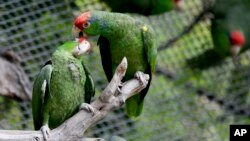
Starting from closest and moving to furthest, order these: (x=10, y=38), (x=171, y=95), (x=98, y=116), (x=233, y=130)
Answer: (x=98, y=116), (x=233, y=130), (x=10, y=38), (x=171, y=95)

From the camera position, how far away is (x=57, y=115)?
1312mm

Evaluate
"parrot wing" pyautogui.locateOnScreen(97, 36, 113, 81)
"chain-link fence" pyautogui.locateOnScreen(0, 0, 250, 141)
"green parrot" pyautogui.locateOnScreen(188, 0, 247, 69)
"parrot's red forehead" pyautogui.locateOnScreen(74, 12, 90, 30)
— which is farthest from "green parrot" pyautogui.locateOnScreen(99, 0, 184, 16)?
"parrot's red forehead" pyautogui.locateOnScreen(74, 12, 90, 30)

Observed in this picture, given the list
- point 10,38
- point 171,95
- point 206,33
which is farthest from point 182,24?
point 10,38

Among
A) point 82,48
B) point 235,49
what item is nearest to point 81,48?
point 82,48

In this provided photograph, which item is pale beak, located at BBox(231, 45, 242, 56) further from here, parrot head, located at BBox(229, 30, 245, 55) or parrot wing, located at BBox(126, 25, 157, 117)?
parrot wing, located at BBox(126, 25, 157, 117)

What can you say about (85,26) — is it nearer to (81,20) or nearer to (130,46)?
(81,20)

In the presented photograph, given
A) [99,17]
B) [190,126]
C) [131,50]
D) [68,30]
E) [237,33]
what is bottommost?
[190,126]

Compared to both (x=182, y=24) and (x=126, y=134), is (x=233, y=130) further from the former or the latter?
(x=182, y=24)

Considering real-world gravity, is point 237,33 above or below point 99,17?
below

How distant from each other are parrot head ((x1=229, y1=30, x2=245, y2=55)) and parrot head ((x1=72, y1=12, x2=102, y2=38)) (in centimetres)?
105

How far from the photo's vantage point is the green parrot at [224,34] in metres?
2.29

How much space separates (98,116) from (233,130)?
523 millimetres

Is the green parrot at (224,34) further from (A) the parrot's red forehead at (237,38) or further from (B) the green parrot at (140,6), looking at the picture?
(B) the green parrot at (140,6)

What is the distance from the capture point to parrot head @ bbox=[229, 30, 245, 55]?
232 centimetres
